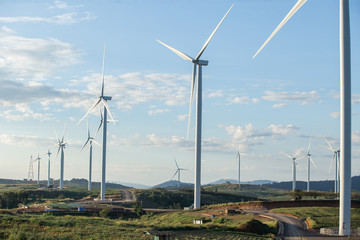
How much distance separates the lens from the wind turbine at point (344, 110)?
52344 millimetres

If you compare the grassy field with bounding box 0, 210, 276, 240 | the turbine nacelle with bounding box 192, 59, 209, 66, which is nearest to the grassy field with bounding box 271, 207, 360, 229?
the grassy field with bounding box 0, 210, 276, 240

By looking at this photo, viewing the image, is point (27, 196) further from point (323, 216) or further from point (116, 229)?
point (323, 216)

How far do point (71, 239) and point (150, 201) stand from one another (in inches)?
3378

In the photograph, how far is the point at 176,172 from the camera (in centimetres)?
17450

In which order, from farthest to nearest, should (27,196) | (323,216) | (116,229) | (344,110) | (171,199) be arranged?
(171,199), (27,196), (323,216), (116,229), (344,110)

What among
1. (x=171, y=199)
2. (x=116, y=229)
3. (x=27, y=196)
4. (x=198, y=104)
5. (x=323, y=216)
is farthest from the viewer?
(x=171, y=199)

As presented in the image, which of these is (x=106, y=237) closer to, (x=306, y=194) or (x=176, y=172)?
A: (x=306, y=194)

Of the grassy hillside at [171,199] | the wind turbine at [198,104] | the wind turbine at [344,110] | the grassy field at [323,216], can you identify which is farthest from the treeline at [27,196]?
the wind turbine at [344,110]

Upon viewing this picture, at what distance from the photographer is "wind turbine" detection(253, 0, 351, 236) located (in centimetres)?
5234

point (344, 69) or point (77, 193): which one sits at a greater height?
point (344, 69)

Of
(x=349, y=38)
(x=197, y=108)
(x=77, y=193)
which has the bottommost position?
(x=77, y=193)

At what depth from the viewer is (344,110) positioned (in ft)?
173

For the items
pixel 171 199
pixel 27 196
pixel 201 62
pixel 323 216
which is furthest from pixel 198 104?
pixel 27 196

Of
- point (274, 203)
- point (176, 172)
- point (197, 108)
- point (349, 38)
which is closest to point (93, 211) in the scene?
point (197, 108)
